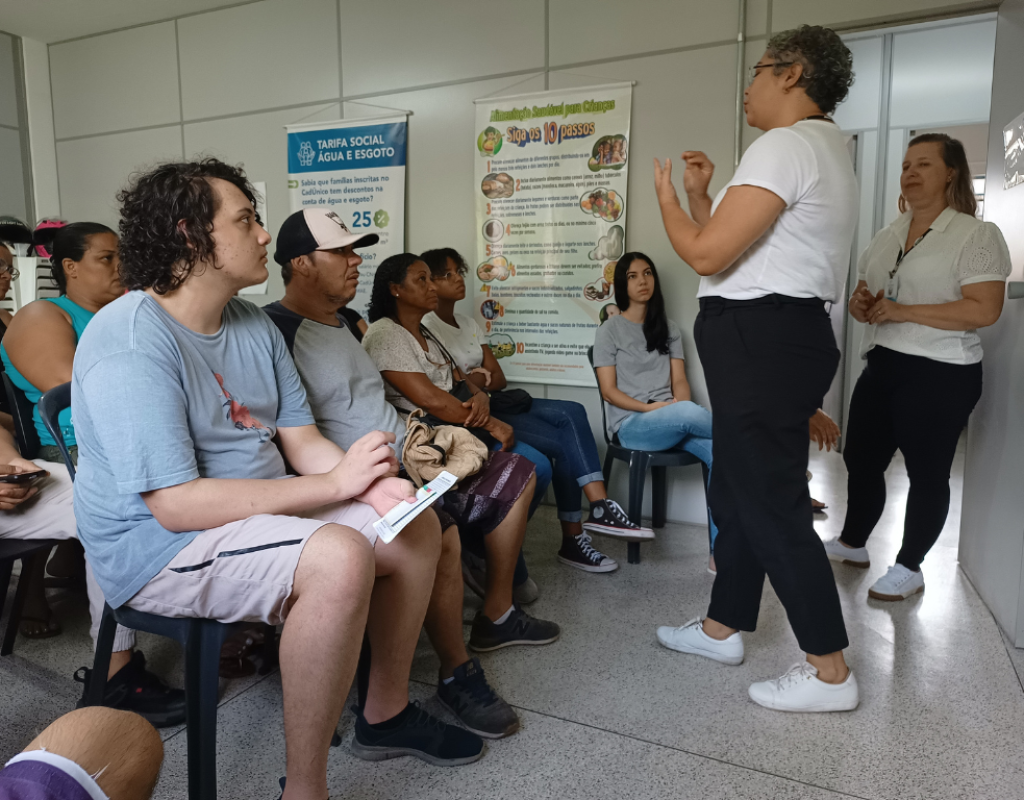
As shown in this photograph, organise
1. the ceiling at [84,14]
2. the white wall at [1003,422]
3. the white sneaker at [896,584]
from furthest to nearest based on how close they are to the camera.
→ the ceiling at [84,14] < the white sneaker at [896,584] < the white wall at [1003,422]

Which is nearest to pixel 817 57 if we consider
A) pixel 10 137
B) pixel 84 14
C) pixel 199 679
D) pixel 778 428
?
pixel 778 428

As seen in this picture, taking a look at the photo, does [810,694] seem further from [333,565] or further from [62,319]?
[62,319]

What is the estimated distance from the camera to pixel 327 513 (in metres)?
1.57

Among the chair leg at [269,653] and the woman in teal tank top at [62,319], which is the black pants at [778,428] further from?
the woman in teal tank top at [62,319]

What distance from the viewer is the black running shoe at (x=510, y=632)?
2168 mm

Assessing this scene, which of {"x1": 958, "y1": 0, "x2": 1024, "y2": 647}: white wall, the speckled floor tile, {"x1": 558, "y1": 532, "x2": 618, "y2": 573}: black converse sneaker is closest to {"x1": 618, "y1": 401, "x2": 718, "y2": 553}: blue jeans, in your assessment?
{"x1": 558, "y1": 532, "x2": 618, "y2": 573}: black converse sneaker

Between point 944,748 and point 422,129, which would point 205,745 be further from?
point 422,129

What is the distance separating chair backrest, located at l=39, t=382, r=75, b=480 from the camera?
1.69 m

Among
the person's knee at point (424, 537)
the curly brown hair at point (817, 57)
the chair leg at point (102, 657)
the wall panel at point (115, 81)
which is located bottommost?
the chair leg at point (102, 657)

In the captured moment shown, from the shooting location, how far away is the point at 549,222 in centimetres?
354

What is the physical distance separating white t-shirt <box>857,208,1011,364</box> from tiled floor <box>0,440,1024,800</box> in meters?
0.90

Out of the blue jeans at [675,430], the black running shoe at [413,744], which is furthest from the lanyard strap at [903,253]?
the black running shoe at [413,744]

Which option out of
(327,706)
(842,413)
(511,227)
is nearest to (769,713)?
(327,706)

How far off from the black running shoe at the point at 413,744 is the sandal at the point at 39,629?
1.29 metres
